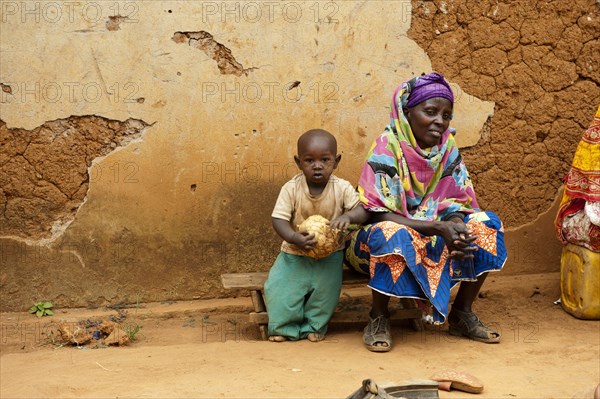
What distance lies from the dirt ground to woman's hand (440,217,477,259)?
1.81 ft

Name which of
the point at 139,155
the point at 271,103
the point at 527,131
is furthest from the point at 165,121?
the point at 527,131

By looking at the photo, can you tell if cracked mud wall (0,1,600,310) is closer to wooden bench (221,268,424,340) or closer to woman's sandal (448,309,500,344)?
wooden bench (221,268,424,340)

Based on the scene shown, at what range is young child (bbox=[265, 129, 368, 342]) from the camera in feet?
14.8

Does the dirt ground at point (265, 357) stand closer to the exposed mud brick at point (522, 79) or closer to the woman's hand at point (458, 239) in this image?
the woman's hand at point (458, 239)

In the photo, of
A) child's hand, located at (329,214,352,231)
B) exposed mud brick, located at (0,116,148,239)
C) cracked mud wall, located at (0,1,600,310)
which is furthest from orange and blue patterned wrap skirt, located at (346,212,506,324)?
exposed mud brick, located at (0,116,148,239)

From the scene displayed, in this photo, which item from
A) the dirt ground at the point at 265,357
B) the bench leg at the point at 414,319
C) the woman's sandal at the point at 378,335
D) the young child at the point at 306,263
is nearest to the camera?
the dirt ground at the point at 265,357

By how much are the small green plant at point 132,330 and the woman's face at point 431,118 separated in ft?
6.41

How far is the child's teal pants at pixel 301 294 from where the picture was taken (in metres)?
4.56

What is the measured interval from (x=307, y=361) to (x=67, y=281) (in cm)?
171

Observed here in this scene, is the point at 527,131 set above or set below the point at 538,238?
above

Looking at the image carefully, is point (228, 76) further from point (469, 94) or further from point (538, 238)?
point (538, 238)

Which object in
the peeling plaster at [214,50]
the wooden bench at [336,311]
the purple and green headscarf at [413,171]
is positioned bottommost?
the wooden bench at [336,311]

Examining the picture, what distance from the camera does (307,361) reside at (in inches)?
164

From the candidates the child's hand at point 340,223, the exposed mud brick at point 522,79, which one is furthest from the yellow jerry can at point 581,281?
the child's hand at point 340,223
